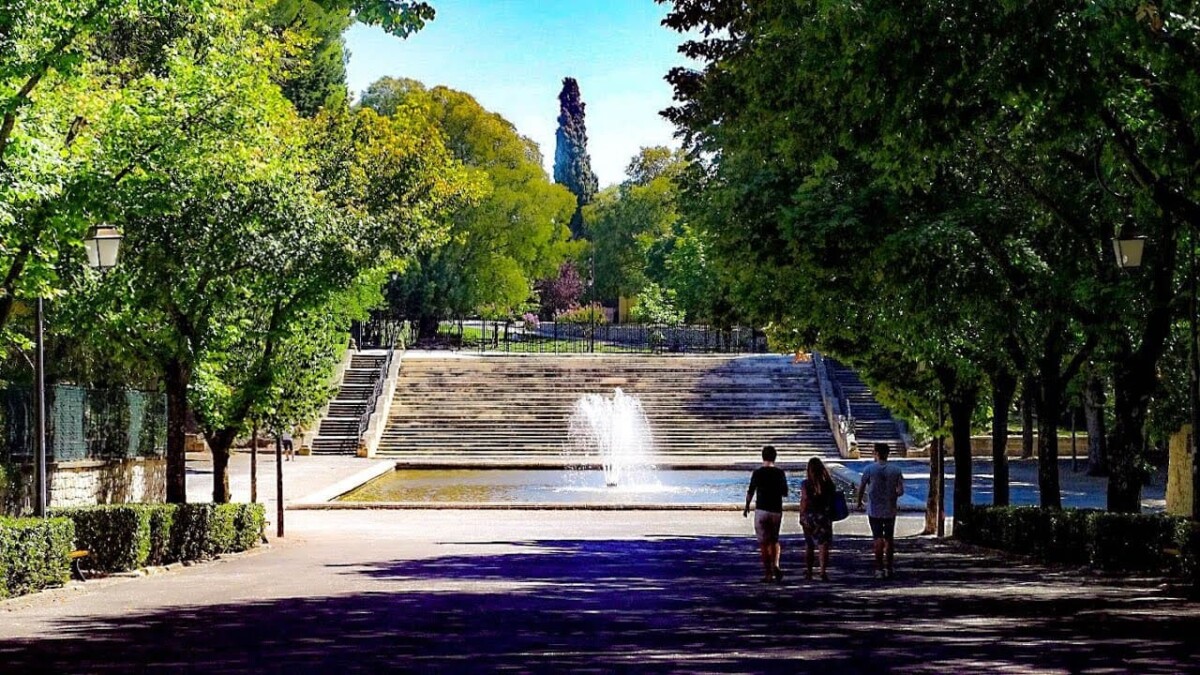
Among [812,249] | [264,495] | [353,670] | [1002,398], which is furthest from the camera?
[264,495]

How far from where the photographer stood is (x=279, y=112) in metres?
21.7

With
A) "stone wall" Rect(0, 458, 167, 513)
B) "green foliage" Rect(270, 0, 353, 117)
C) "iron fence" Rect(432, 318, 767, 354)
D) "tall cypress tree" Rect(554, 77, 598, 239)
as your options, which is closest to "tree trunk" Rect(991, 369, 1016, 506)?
"stone wall" Rect(0, 458, 167, 513)

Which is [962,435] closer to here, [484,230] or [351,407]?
[351,407]

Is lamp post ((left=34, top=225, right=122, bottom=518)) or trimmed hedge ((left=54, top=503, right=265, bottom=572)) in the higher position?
lamp post ((left=34, top=225, right=122, bottom=518))

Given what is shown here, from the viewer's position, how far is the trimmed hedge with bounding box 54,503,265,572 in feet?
62.1

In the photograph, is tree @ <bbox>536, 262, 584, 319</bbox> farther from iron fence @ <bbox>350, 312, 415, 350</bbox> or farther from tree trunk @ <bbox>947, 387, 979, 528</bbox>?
tree trunk @ <bbox>947, 387, 979, 528</bbox>

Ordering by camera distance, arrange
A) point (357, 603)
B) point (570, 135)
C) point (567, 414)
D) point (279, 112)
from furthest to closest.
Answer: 1. point (570, 135)
2. point (567, 414)
3. point (279, 112)
4. point (357, 603)

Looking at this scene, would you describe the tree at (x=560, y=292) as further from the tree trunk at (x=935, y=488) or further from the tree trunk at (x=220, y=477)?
the tree trunk at (x=220, y=477)

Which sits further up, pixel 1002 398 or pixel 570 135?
pixel 570 135

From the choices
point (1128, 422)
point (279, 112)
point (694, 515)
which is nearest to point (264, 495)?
point (694, 515)

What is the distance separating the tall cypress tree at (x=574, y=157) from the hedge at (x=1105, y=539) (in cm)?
11383

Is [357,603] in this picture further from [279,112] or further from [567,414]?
[567,414]

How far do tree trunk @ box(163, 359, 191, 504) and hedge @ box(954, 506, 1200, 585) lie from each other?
1235cm

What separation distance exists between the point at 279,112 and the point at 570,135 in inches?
4555
